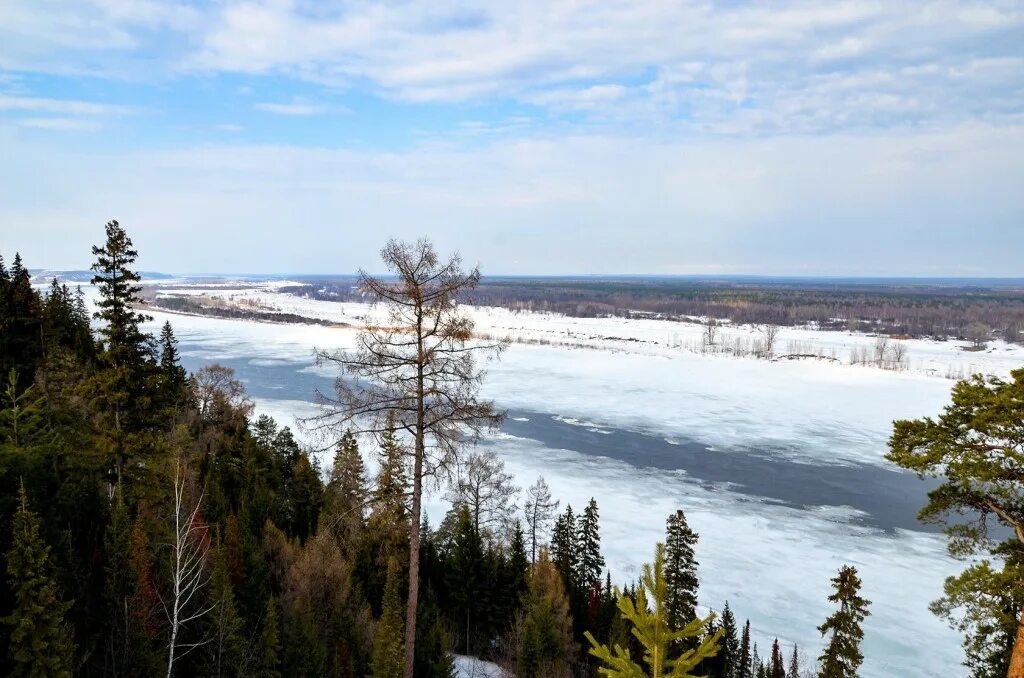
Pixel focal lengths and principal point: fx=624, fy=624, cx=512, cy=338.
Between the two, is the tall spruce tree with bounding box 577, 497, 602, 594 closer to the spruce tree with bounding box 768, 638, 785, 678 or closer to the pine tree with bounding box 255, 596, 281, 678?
the spruce tree with bounding box 768, 638, 785, 678

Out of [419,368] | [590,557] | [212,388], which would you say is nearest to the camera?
[419,368]

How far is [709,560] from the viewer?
84.0 feet

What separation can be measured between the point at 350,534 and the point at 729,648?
57.9 ft

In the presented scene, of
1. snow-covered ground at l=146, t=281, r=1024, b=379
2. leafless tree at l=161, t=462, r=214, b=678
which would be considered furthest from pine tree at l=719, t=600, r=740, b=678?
snow-covered ground at l=146, t=281, r=1024, b=379

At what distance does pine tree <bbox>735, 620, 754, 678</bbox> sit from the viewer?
19938mm

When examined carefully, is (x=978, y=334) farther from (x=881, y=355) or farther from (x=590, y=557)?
(x=590, y=557)

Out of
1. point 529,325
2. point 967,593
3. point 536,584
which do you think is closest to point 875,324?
point 529,325

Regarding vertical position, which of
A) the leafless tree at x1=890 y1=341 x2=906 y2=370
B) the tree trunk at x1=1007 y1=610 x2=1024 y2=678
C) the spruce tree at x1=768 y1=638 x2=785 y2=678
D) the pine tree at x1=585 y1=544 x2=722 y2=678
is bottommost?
the spruce tree at x1=768 y1=638 x2=785 y2=678

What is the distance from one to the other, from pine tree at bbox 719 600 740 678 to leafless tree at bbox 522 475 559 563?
29.9ft

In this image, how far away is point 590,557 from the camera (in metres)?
24.6

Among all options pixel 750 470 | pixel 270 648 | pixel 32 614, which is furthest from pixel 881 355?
pixel 32 614

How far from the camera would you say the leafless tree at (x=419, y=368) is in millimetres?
7867

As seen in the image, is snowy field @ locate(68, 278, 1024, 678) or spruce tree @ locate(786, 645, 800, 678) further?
snowy field @ locate(68, 278, 1024, 678)

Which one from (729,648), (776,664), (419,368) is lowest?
(729,648)
